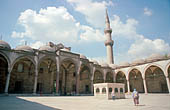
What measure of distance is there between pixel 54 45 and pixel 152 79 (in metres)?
22.0

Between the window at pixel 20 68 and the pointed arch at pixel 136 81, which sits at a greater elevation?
the window at pixel 20 68

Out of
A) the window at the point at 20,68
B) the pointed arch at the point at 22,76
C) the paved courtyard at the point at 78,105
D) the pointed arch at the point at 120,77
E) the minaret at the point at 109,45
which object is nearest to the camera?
the paved courtyard at the point at 78,105

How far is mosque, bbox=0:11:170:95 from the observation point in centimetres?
1784

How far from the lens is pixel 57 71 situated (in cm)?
1905

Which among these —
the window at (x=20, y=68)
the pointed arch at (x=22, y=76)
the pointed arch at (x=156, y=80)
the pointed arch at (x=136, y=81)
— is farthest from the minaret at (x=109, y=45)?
the window at (x=20, y=68)

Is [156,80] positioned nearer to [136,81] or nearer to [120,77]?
[136,81]

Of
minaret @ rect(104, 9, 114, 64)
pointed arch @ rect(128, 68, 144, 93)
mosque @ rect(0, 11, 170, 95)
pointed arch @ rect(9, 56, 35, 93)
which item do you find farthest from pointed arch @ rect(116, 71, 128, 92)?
pointed arch @ rect(9, 56, 35, 93)

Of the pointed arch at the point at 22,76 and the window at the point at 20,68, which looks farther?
the window at the point at 20,68

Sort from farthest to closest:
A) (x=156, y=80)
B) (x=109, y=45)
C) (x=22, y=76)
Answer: (x=109, y=45) < (x=156, y=80) < (x=22, y=76)

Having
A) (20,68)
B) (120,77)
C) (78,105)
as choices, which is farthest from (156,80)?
(20,68)

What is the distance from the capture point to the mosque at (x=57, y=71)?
1784cm

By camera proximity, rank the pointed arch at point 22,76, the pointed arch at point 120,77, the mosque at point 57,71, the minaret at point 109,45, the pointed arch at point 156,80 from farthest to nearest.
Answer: the minaret at point 109,45 < the pointed arch at point 120,77 < the pointed arch at point 156,80 < the pointed arch at point 22,76 < the mosque at point 57,71

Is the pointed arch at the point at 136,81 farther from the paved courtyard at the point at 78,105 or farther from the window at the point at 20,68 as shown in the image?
the window at the point at 20,68

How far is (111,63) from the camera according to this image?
32781 mm
